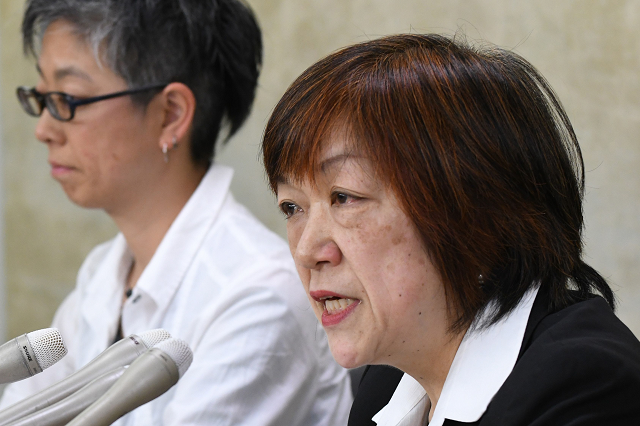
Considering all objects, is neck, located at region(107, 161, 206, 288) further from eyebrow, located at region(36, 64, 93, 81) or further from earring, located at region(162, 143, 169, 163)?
eyebrow, located at region(36, 64, 93, 81)

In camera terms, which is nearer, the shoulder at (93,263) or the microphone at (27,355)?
the microphone at (27,355)

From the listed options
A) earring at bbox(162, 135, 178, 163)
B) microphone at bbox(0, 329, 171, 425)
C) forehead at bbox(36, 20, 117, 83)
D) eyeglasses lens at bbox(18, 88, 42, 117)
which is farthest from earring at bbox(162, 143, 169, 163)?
microphone at bbox(0, 329, 171, 425)

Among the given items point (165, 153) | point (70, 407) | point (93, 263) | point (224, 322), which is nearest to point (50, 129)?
point (165, 153)

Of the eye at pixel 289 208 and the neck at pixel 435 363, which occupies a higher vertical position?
the eye at pixel 289 208

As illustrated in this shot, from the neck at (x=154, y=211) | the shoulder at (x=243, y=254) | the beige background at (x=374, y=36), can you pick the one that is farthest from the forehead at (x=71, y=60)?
the beige background at (x=374, y=36)

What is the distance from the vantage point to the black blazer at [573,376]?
854mm

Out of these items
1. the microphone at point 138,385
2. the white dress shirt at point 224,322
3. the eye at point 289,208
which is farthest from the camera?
the white dress shirt at point 224,322

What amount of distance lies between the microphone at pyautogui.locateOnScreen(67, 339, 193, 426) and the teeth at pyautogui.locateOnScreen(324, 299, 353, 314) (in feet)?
1.07

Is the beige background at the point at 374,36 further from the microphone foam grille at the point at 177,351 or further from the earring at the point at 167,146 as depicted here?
the microphone foam grille at the point at 177,351

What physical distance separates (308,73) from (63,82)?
98 cm

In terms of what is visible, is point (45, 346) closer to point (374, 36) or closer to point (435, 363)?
point (435, 363)

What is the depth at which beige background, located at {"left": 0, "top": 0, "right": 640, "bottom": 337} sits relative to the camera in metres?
2.06

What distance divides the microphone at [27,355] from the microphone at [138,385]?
17 centimetres

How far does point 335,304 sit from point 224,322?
60 centimetres
